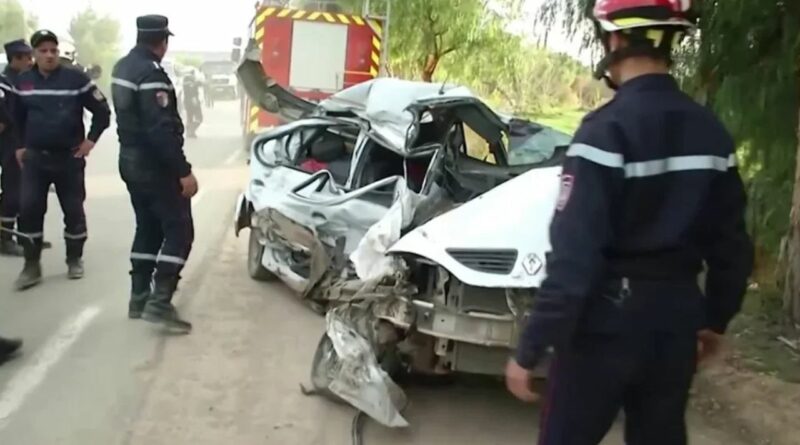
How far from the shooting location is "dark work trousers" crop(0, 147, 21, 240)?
9656 millimetres

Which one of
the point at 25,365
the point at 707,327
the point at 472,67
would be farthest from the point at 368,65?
the point at 707,327

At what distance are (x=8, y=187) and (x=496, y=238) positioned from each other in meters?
5.88

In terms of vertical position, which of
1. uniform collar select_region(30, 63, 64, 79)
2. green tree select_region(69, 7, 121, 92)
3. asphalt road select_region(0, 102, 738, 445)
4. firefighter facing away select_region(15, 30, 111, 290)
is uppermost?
uniform collar select_region(30, 63, 64, 79)

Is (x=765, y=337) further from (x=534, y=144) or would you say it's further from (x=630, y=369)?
(x=630, y=369)

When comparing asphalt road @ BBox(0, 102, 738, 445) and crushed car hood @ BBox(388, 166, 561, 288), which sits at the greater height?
crushed car hood @ BBox(388, 166, 561, 288)

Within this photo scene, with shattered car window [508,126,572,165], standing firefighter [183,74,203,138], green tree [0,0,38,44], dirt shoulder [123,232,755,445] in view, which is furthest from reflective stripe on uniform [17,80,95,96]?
green tree [0,0,38,44]

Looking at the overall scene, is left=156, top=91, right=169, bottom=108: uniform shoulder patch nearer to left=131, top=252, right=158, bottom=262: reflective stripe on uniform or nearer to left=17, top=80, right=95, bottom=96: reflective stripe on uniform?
left=131, top=252, right=158, bottom=262: reflective stripe on uniform

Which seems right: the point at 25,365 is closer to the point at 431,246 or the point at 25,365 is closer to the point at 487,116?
the point at 431,246

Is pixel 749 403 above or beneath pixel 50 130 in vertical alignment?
beneath

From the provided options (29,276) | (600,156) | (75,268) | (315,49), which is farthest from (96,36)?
(600,156)

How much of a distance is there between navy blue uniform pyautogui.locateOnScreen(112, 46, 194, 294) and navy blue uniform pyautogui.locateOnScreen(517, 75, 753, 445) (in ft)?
13.9

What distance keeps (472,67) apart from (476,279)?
15.6 m

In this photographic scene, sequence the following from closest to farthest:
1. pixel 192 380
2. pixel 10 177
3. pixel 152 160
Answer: pixel 192 380, pixel 152 160, pixel 10 177

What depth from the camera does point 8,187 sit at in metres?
9.67
